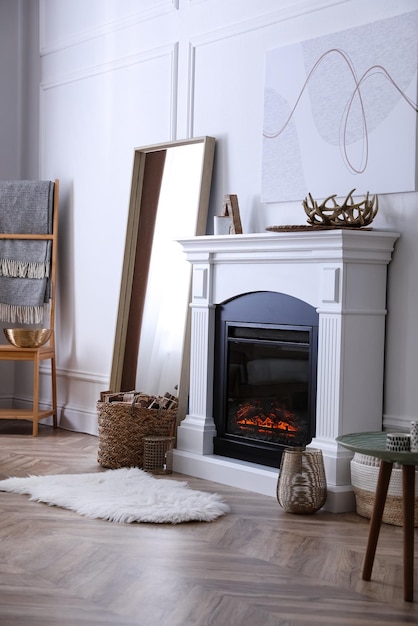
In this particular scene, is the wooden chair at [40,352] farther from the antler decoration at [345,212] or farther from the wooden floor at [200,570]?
the antler decoration at [345,212]

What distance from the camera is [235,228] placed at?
492 centimetres

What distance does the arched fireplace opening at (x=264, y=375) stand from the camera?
4484 millimetres

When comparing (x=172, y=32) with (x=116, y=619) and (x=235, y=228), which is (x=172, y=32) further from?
(x=116, y=619)

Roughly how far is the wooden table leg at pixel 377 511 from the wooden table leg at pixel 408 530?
8 centimetres

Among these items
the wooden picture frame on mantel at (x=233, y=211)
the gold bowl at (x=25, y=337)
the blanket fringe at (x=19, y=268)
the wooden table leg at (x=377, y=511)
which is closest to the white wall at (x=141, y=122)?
the wooden picture frame on mantel at (x=233, y=211)

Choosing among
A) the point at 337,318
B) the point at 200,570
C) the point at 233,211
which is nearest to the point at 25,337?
the point at 233,211

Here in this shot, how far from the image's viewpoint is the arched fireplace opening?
4484 mm

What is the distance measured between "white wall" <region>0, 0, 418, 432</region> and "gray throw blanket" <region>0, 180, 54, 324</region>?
18cm

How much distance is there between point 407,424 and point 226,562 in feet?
4.28

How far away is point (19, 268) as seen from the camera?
643cm

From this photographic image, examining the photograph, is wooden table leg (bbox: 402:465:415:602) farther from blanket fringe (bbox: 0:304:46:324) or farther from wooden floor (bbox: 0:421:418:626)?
blanket fringe (bbox: 0:304:46:324)

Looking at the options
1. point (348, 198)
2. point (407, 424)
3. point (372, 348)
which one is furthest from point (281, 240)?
point (407, 424)

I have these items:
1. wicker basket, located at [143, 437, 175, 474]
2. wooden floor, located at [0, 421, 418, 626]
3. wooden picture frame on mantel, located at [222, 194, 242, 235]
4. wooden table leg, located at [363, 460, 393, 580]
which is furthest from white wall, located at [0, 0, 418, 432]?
wicker basket, located at [143, 437, 175, 474]

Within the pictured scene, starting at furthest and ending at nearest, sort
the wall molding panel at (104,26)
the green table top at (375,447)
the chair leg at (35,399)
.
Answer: the chair leg at (35,399), the wall molding panel at (104,26), the green table top at (375,447)
